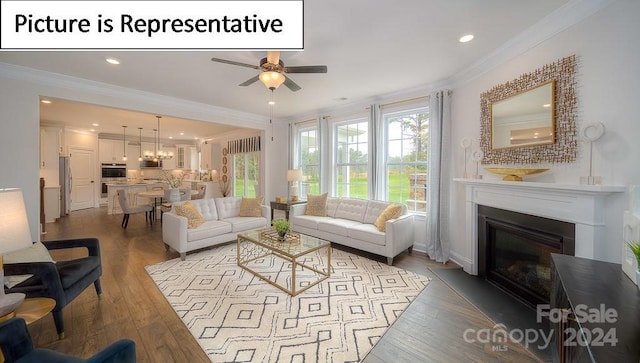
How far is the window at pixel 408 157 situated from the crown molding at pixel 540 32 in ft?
3.73

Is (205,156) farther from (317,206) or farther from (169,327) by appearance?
(169,327)

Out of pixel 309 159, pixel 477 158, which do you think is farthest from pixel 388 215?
pixel 309 159

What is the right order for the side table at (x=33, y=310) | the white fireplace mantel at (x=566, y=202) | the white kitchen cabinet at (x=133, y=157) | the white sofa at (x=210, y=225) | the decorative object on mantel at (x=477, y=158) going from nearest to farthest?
the side table at (x=33, y=310) → the white fireplace mantel at (x=566, y=202) → the decorative object on mantel at (x=477, y=158) → the white sofa at (x=210, y=225) → the white kitchen cabinet at (x=133, y=157)

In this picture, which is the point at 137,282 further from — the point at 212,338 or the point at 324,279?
the point at 324,279

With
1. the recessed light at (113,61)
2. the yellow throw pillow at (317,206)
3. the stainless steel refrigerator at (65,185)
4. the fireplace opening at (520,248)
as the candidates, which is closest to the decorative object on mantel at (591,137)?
the fireplace opening at (520,248)

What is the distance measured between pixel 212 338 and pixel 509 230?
10.5ft

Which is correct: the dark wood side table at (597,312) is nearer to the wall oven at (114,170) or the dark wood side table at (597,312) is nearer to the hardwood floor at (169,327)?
the hardwood floor at (169,327)

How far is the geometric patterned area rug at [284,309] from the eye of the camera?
190 cm

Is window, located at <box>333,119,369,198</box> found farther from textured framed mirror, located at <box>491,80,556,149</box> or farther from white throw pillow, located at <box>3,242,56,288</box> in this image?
white throw pillow, located at <box>3,242,56,288</box>

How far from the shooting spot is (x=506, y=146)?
9.05 ft

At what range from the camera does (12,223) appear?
55.2 inches

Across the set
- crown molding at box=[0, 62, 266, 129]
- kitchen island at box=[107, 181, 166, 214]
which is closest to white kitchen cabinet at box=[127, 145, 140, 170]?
kitchen island at box=[107, 181, 166, 214]

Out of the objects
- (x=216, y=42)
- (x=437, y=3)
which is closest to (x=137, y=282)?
(x=216, y=42)

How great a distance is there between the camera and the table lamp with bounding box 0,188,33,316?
4.47 ft
